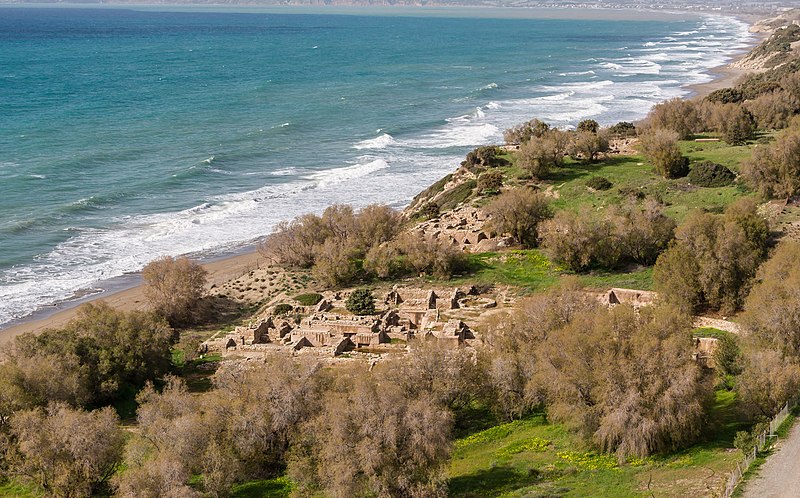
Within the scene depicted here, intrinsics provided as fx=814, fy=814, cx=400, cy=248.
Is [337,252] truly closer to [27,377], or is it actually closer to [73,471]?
[27,377]

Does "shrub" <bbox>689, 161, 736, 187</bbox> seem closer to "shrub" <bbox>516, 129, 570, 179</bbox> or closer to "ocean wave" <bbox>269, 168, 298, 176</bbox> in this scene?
"shrub" <bbox>516, 129, 570, 179</bbox>

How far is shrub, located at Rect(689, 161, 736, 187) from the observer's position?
55.9m

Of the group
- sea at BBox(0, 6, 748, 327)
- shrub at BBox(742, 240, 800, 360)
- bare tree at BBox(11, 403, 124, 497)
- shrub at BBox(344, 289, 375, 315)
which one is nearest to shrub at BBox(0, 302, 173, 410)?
bare tree at BBox(11, 403, 124, 497)

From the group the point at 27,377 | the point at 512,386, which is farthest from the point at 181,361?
the point at 512,386

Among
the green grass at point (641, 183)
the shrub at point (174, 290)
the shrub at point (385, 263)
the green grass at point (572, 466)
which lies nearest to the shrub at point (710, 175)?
the green grass at point (641, 183)

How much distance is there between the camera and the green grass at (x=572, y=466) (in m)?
24.5

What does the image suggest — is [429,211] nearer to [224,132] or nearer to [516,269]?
[516,269]

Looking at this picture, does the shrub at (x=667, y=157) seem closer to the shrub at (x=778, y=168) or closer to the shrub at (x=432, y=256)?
the shrub at (x=778, y=168)

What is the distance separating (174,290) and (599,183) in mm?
31087

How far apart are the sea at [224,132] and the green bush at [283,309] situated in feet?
47.2

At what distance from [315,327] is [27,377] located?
555 inches

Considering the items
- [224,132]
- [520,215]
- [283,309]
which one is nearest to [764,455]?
[283,309]

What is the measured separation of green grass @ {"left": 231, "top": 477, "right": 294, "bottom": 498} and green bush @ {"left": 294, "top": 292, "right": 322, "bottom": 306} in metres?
19.0

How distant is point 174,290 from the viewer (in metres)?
46.1
